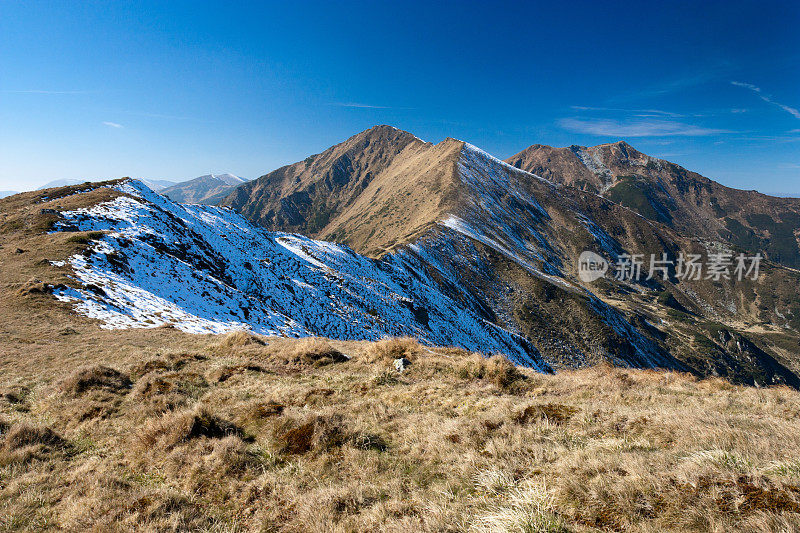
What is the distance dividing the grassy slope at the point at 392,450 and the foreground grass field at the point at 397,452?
0.11 feet

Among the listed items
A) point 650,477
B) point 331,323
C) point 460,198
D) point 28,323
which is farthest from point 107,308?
point 460,198

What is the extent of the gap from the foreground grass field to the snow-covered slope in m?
17.4

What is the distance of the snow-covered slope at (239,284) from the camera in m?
27.2

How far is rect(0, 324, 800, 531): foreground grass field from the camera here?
417cm

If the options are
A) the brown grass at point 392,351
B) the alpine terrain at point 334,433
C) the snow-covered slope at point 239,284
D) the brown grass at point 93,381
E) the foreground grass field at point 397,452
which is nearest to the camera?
the foreground grass field at point 397,452

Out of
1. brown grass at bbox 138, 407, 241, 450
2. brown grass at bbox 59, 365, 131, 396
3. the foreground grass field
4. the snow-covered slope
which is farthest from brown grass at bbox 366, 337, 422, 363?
the snow-covered slope

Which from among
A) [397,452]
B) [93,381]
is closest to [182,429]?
[397,452]

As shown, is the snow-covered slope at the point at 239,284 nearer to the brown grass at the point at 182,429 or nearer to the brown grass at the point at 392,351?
the brown grass at the point at 392,351

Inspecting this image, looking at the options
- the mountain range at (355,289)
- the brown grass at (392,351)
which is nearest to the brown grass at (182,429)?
the brown grass at (392,351)

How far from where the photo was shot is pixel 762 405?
27.5ft

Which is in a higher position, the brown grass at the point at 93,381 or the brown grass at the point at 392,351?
the brown grass at the point at 392,351

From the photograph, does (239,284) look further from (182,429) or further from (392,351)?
(182,429)

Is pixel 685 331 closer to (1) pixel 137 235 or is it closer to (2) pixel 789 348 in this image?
(2) pixel 789 348

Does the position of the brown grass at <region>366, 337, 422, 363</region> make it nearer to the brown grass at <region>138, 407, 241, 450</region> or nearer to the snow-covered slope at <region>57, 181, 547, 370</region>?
the brown grass at <region>138, 407, 241, 450</region>
